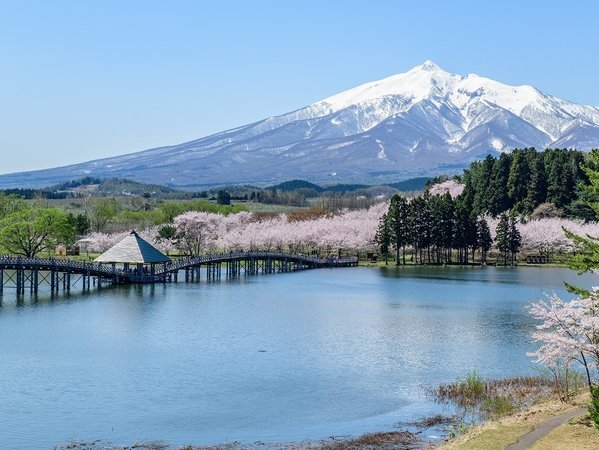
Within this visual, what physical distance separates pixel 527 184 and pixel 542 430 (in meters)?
90.4

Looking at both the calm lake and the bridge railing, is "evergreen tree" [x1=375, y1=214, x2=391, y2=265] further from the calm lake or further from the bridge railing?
the calm lake

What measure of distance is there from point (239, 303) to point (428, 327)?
580 inches

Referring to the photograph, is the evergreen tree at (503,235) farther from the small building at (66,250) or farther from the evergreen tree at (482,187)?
the small building at (66,250)

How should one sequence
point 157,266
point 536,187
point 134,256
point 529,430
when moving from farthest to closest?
point 536,187, point 157,266, point 134,256, point 529,430

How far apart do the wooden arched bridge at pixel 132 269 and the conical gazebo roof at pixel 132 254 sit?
71cm

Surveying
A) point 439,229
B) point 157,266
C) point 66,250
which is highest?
point 439,229

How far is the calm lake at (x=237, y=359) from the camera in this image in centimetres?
2589

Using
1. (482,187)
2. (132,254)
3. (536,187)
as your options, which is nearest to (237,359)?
(132,254)

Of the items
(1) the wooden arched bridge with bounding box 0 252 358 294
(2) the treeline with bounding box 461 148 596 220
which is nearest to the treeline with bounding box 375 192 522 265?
(1) the wooden arched bridge with bounding box 0 252 358 294

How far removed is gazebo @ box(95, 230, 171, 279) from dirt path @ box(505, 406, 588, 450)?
47514mm

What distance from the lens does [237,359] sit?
35406 mm

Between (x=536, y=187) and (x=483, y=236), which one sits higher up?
(x=536, y=187)

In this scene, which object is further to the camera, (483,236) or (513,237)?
(483,236)

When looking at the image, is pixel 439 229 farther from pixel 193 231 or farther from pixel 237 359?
pixel 237 359
